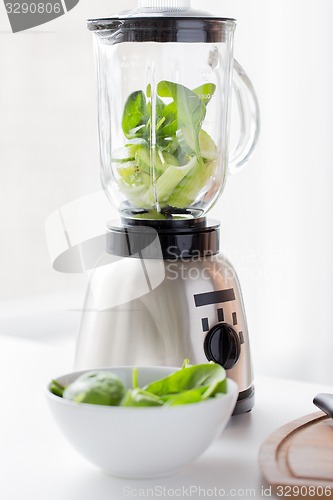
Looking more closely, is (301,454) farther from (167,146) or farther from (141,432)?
(167,146)

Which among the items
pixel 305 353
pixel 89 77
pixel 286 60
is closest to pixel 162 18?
pixel 286 60

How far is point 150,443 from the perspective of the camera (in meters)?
0.75

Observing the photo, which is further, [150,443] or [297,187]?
[297,187]

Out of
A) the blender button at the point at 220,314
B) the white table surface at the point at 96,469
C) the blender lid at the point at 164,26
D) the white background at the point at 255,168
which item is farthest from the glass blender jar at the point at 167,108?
the white background at the point at 255,168

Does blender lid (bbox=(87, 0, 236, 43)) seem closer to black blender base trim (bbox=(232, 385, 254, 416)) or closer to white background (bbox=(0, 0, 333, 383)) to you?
black blender base trim (bbox=(232, 385, 254, 416))

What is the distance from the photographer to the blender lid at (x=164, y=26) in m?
0.94

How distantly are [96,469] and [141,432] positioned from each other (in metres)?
0.12

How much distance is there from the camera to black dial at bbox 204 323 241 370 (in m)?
0.96

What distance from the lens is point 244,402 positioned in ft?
3.32

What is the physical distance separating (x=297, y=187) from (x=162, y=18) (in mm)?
851

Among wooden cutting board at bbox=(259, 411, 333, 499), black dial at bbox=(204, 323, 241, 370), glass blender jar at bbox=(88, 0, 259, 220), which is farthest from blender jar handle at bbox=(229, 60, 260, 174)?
wooden cutting board at bbox=(259, 411, 333, 499)

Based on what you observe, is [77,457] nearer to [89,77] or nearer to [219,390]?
[219,390]

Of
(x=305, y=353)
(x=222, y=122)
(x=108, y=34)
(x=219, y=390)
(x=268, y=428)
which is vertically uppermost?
(x=108, y=34)

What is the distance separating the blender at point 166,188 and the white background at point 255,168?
2.21ft
